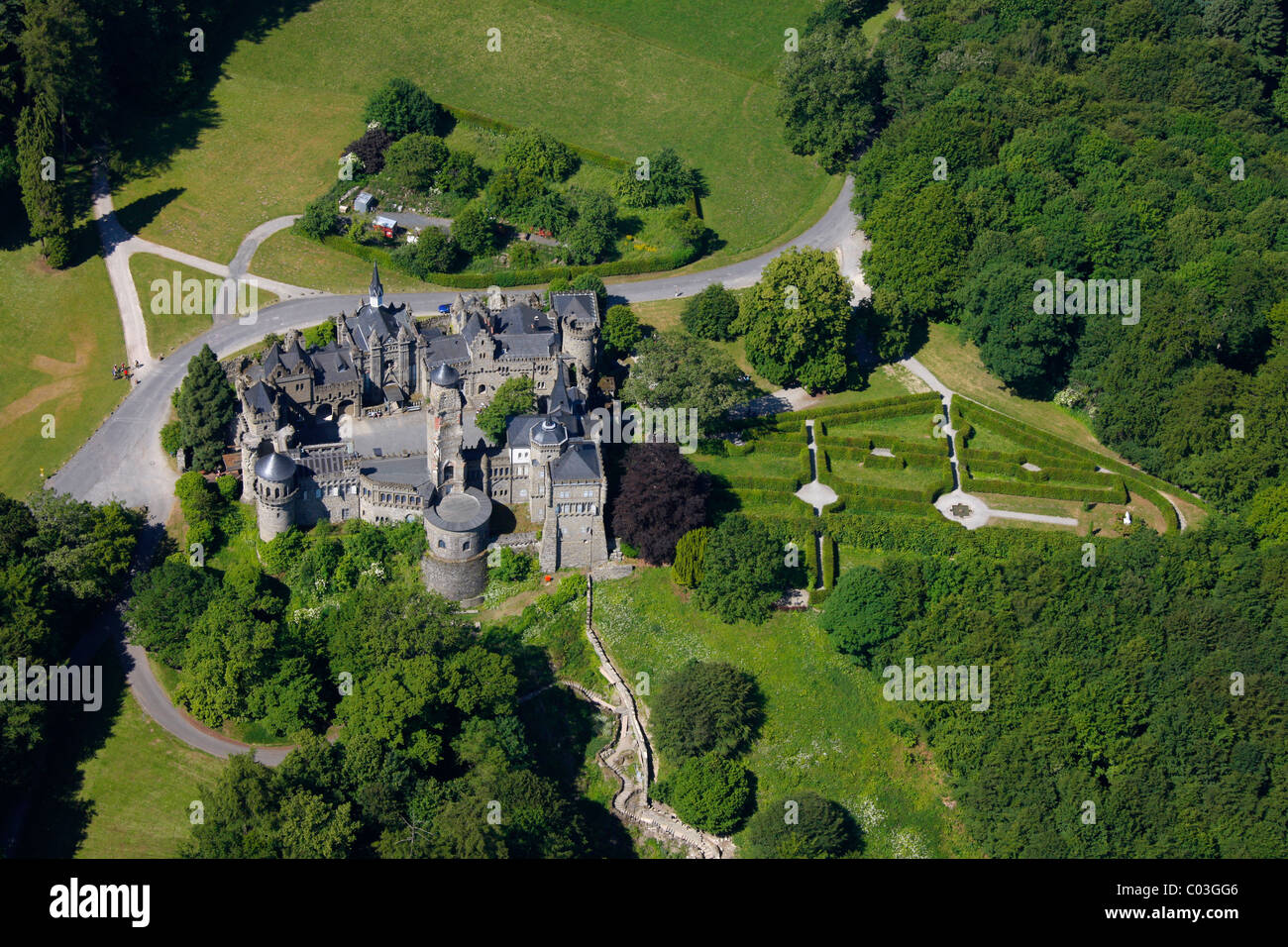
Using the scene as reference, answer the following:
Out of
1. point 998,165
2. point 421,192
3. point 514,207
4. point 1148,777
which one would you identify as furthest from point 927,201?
point 1148,777

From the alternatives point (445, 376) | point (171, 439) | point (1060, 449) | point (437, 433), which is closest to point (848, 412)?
point (1060, 449)

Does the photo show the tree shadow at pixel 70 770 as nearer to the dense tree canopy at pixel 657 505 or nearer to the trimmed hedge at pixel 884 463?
the dense tree canopy at pixel 657 505

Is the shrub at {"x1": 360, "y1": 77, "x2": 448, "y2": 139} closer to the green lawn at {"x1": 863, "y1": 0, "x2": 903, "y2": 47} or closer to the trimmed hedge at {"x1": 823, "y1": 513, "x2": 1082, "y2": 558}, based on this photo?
the green lawn at {"x1": 863, "y1": 0, "x2": 903, "y2": 47}

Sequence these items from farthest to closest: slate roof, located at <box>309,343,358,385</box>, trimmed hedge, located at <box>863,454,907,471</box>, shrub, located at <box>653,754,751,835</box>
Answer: trimmed hedge, located at <box>863,454,907,471</box>
slate roof, located at <box>309,343,358,385</box>
shrub, located at <box>653,754,751,835</box>

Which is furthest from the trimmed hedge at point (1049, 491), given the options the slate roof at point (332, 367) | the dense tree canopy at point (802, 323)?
the slate roof at point (332, 367)

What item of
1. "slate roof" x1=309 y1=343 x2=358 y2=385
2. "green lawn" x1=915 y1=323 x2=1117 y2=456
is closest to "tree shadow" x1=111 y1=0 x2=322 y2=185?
"slate roof" x1=309 y1=343 x2=358 y2=385

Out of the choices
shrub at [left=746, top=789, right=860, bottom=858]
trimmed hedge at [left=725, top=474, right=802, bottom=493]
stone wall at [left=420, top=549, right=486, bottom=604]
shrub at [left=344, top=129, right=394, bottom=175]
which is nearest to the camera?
shrub at [left=746, top=789, right=860, bottom=858]

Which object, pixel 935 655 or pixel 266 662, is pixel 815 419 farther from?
pixel 266 662
